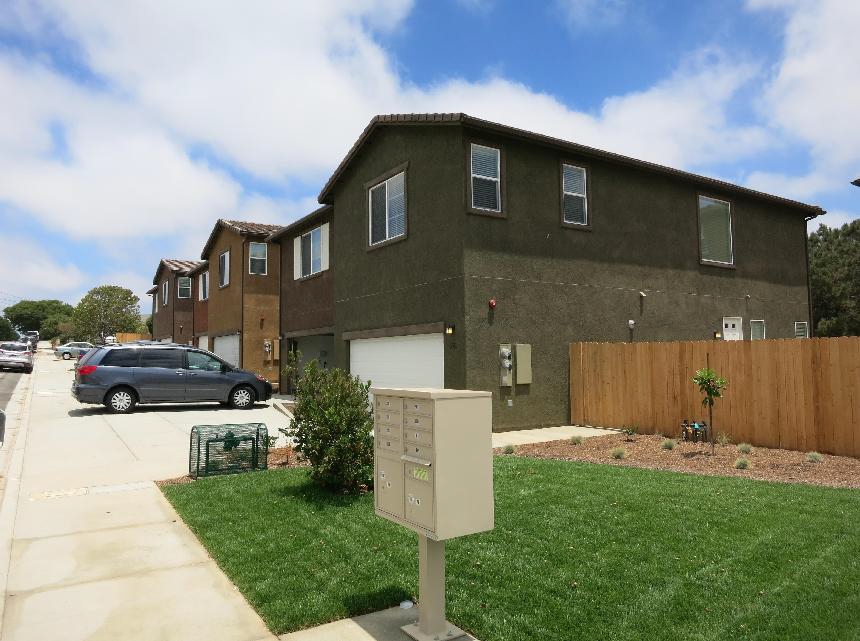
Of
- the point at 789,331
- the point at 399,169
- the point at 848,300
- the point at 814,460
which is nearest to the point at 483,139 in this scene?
the point at 399,169

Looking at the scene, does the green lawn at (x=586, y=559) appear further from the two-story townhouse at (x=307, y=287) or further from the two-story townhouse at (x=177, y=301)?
the two-story townhouse at (x=177, y=301)

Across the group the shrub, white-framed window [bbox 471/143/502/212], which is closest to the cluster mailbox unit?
the shrub

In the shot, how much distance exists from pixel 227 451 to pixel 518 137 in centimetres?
854

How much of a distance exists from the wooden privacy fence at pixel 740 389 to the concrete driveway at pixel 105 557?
8.32m

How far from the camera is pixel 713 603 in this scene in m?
4.21

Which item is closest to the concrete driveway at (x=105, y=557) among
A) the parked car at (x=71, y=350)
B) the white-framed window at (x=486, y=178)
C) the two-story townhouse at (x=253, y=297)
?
the white-framed window at (x=486, y=178)

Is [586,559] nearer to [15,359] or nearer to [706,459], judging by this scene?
[706,459]

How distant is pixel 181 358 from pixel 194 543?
1249 centimetres

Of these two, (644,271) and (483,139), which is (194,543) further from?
(644,271)

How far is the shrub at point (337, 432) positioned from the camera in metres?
7.07

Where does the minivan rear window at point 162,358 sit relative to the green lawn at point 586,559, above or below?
above

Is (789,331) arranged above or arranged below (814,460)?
above

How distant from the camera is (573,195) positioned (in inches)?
569

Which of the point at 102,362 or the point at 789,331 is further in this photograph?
the point at 789,331
